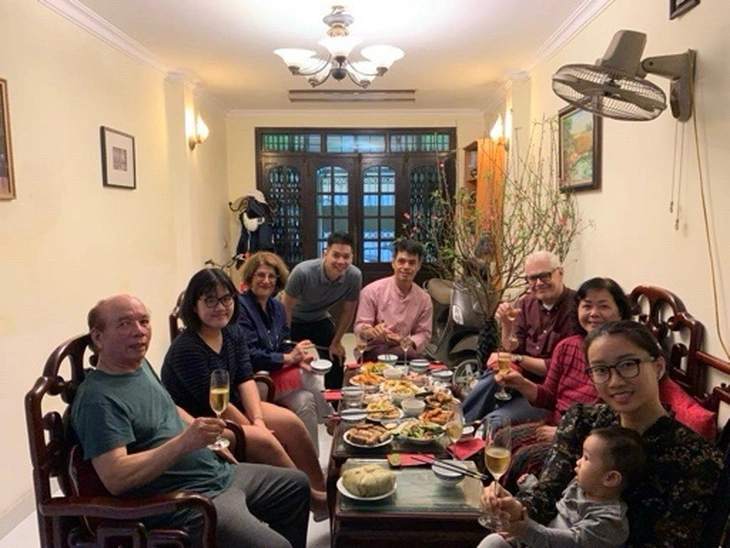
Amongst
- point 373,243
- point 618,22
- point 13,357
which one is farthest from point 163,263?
point 618,22

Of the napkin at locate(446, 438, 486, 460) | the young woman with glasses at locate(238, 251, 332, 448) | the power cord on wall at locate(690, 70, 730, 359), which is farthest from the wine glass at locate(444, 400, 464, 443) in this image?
the young woman with glasses at locate(238, 251, 332, 448)

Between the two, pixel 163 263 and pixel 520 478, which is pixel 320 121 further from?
pixel 520 478

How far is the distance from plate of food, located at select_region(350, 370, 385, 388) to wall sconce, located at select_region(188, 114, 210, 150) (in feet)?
9.78

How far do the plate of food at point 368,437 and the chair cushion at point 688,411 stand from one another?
0.91 meters

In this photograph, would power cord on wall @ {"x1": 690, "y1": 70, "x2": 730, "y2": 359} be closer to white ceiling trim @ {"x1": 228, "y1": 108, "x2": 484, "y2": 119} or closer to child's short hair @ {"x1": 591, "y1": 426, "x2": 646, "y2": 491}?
child's short hair @ {"x1": 591, "y1": 426, "x2": 646, "y2": 491}

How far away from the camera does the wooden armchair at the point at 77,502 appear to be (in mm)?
1369

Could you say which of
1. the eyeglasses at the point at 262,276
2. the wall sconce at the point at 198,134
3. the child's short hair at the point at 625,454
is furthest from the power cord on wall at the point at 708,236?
the wall sconce at the point at 198,134

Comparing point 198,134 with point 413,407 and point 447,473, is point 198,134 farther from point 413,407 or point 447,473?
point 447,473

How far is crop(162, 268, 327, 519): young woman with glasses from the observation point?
2.07 meters

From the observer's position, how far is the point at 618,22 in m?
2.66

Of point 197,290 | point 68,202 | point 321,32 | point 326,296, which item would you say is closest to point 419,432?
point 197,290

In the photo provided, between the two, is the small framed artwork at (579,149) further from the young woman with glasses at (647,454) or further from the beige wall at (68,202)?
the beige wall at (68,202)

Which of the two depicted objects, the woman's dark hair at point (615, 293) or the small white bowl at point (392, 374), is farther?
the small white bowl at point (392, 374)

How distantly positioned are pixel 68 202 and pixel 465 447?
94.0 inches
